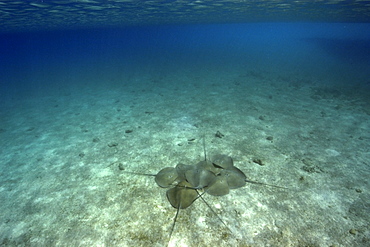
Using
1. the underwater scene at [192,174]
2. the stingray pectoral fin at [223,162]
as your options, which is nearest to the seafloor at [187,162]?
the underwater scene at [192,174]

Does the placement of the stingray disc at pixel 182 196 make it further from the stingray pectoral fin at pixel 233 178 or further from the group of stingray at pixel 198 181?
the stingray pectoral fin at pixel 233 178

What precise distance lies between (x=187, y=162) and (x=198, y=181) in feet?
6.13

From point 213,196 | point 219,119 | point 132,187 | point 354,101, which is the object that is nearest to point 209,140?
point 219,119

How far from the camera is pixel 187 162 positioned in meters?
6.69

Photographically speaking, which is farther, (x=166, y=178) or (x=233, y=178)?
(x=166, y=178)

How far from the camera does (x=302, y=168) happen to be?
6.21m

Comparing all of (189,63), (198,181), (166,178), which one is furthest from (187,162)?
(189,63)

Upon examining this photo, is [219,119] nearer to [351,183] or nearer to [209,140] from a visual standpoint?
[209,140]

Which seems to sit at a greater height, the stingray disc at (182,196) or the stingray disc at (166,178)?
the stingray disc at (182,196)

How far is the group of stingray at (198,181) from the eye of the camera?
4609 millimetres

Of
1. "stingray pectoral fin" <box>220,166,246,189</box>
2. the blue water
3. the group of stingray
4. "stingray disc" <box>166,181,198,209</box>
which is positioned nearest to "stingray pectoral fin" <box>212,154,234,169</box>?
the group of stingray

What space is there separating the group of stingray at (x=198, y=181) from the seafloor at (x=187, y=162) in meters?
0.34

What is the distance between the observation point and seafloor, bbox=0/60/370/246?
431 centimetres

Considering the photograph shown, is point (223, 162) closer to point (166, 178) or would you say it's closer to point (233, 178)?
point (233, 178)
